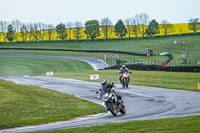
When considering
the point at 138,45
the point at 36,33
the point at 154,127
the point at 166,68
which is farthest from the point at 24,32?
the point at 154,127

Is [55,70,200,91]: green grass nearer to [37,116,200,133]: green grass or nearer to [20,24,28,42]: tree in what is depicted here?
[37,116,200,133]: green grass

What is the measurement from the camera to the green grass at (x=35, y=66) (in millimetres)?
79312

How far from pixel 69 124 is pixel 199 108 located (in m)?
6.14

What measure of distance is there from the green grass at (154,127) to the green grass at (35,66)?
206ft

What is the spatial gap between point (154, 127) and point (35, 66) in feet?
241

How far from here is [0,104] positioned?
2106cm

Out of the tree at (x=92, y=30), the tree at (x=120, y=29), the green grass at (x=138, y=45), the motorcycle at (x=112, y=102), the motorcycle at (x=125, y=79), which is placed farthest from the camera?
the tree at (x=120, y=29)

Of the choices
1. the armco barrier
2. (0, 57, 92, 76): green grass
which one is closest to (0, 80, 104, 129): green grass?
the armco barrier

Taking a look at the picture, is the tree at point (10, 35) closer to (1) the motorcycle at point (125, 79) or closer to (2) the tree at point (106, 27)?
(2) the tree at point (106, 27)

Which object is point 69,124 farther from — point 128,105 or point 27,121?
point 128,105

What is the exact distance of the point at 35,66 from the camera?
8600 centimetres

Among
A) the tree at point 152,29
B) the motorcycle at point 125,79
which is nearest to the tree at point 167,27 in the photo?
A: the tree at point 152,29

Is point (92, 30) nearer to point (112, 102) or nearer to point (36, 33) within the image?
point (36, 33)

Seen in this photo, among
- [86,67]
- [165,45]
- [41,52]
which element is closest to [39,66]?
[86,67]
